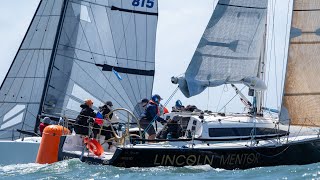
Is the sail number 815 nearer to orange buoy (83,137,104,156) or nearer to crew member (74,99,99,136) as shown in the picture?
crew member (74,99,99,136)

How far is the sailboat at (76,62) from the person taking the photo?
2612cm

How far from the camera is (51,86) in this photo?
26.7 metres

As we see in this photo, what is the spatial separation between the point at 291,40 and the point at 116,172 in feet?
18.1

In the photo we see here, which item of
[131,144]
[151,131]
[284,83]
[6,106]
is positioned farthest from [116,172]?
[6,106]

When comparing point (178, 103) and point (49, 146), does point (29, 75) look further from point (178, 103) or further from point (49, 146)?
point (49, 146)

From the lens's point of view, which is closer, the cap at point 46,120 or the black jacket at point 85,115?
the black jacket at point 85,115

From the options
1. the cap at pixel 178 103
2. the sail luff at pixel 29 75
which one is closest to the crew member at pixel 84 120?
the cap at pixel 178 103

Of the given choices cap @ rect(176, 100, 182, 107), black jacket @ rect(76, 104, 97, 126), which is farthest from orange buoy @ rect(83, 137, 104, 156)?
cap @ rect(176, 100, 182, 107)

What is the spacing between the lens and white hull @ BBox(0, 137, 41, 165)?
22.3 m

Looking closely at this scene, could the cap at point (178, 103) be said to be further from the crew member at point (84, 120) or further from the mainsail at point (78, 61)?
the mainsail at point (78, 61)

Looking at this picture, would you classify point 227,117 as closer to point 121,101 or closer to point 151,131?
point 151,131

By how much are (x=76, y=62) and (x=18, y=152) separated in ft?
17.5

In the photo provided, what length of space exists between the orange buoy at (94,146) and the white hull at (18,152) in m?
3.23

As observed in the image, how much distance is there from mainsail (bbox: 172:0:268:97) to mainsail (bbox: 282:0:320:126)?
1.01 meters
